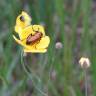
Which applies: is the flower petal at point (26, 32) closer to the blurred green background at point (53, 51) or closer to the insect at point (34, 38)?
the insect at point (34, 38)

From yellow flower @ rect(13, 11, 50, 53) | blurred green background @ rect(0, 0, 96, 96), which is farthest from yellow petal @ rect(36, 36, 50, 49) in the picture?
blurred green background @ rect(0, 0, 96, 96)

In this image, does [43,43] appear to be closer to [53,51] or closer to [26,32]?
[26,32]

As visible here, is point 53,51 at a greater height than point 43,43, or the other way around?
point 43,43

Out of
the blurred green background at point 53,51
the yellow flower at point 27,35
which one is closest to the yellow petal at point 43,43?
the yellow flower at point 27,35

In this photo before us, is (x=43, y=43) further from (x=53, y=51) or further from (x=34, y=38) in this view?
(x=53, y=51)

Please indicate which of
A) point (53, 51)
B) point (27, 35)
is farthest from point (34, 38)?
point (53, 51)

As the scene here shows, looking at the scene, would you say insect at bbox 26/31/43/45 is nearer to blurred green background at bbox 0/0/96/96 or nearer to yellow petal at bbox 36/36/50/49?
yellow petal at bbox 36/36/50/49

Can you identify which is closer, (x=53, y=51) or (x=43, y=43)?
(x=43, y=43)

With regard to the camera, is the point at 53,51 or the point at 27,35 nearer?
the point at 27,35
